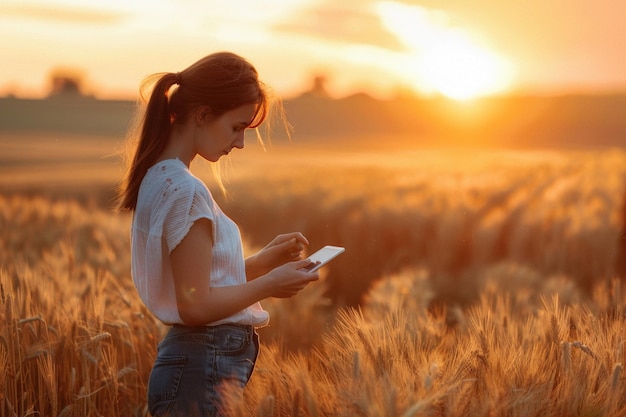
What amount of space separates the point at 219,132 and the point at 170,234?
288 millimetres

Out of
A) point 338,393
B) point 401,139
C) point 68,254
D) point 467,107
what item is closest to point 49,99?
point 401,139

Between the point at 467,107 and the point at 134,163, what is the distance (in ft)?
154

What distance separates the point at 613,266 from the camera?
6.18 meters

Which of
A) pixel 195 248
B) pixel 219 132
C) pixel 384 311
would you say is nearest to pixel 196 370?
pixel 195 248

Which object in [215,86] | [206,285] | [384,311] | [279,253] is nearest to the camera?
[206,285]

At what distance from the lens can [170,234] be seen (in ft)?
6.07

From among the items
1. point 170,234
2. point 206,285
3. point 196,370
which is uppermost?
point 170,234

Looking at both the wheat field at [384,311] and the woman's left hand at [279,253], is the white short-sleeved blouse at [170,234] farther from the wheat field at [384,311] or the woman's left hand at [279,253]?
the wheat field at [384,311]

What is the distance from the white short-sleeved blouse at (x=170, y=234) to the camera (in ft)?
6.08

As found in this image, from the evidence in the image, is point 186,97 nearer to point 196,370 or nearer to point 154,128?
point 154,128

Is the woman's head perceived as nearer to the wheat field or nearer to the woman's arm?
the woman's arm

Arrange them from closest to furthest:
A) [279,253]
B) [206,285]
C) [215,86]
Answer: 1. [206,285]
2. [215,86]
3. [279,253]

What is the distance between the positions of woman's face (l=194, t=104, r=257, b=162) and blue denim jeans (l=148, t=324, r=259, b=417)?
43 cm

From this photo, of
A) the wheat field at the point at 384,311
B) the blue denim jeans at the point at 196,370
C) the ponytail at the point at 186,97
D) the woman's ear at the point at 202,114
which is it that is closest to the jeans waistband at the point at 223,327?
the blue denim jeans at the point at 196,370
